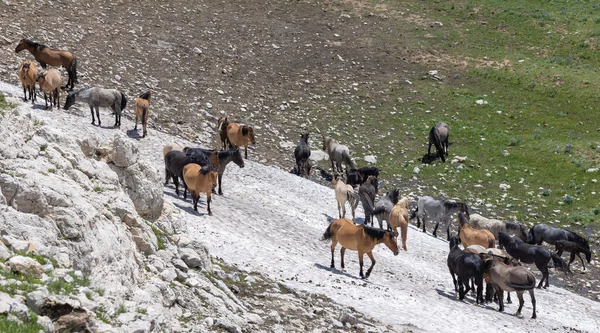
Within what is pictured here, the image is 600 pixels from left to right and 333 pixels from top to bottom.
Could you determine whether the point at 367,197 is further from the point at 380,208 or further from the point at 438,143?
the point at 438,143

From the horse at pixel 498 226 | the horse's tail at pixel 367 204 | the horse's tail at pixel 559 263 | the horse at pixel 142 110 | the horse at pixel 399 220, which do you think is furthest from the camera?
the horse at pixel 142 110

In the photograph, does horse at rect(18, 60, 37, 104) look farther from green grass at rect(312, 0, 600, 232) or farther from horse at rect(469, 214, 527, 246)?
horse at rect(469, 214, 527, 246)

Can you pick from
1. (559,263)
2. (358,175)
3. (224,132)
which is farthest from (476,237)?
(224,132)

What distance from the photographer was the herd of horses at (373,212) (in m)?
21.2

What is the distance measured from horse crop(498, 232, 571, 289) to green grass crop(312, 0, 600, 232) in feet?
21.1

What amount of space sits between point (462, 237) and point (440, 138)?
12.5m

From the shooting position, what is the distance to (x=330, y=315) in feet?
52.2

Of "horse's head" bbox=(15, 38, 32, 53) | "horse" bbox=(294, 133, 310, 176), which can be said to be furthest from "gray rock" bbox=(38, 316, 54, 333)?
"horse's head" bbox=(15, 38, 32, 53)

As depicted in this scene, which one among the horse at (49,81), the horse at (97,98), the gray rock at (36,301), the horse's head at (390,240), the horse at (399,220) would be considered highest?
the gray rock at (36,301)

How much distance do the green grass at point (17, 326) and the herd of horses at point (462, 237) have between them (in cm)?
1291

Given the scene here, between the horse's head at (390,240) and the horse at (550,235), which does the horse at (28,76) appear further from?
the horse at (550,235)

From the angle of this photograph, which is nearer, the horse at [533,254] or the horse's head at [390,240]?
the horse's head at [390,240]

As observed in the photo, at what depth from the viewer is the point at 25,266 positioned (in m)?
9.78

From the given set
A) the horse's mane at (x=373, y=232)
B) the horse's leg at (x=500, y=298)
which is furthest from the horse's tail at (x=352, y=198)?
the horse's leg at (x=500, y=298)
